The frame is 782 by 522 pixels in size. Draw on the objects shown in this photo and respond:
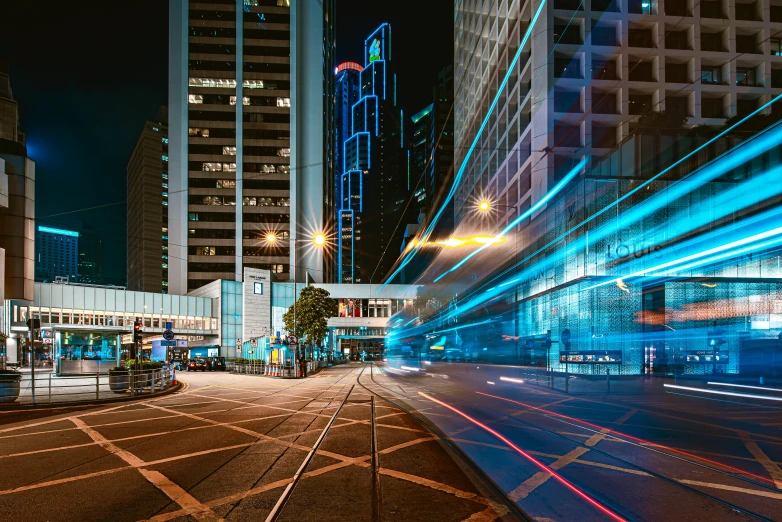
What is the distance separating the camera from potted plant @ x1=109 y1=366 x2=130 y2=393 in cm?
2396

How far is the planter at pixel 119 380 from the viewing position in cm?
2406

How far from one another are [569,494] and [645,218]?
2145 cm

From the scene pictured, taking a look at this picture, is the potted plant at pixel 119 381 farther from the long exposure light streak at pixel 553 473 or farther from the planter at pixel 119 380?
the long exposure light streak at pixel 553 473

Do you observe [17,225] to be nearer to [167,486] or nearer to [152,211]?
[167,486]

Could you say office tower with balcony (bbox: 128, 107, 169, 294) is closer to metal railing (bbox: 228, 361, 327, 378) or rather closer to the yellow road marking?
metal railing (bbox: 228, 361, 327, 378)

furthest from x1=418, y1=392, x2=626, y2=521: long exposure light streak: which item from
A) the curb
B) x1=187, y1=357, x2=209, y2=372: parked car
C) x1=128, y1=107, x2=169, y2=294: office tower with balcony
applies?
x1=128, y1=107, x2=169, y2=294: office tower with balcony

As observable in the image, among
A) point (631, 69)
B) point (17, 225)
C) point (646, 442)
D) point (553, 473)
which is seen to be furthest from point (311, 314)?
point (553, 473)

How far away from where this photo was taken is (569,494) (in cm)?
696

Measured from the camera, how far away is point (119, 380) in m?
24.1

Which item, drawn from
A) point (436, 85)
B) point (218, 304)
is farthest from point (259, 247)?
point (436, 85)

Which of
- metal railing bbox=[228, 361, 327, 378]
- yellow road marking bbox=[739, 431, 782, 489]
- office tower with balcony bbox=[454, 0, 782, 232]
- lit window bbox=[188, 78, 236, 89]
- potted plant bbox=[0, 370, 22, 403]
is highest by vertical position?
lit window bbox=[188, 78, 236, 89]

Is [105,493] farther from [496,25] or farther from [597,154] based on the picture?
[496,25]

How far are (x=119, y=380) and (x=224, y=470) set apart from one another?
18341mm

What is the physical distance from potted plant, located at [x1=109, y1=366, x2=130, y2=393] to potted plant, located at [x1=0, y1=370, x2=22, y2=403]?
3.99m
